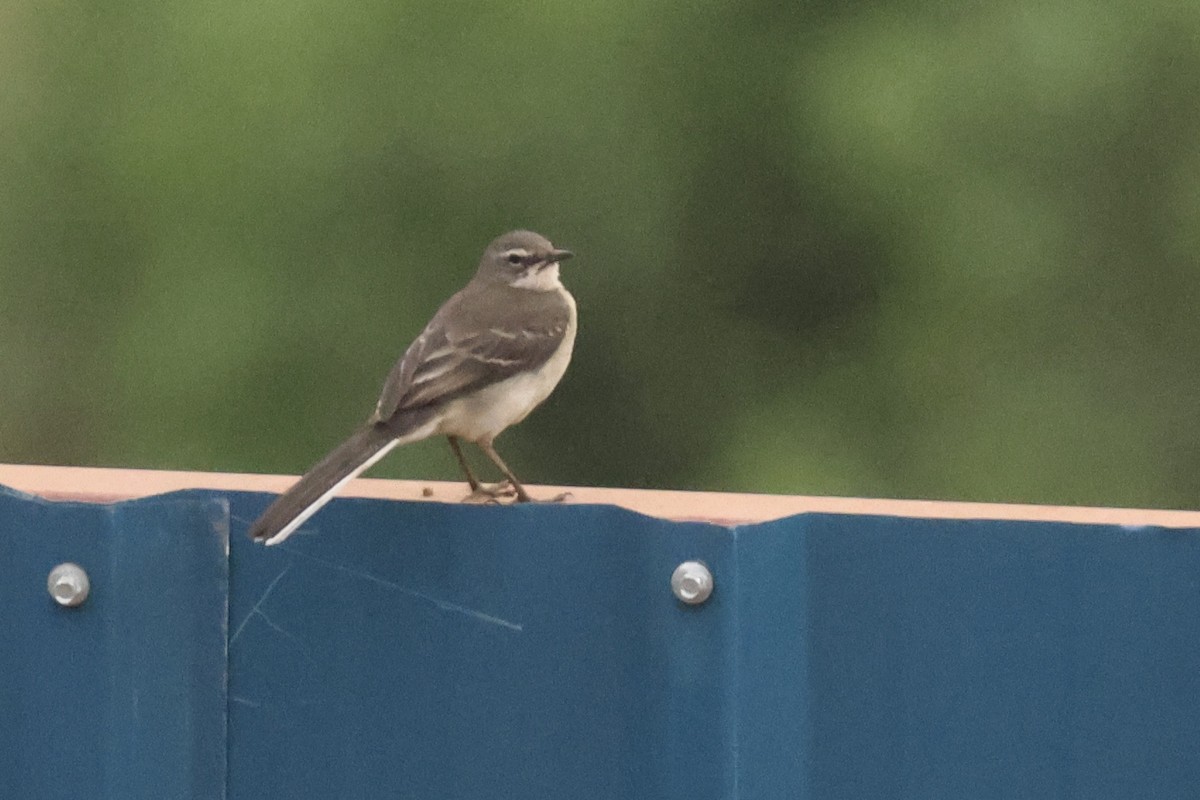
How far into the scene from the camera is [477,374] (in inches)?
176

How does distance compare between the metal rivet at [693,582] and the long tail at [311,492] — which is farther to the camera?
the long tail at [311,492]

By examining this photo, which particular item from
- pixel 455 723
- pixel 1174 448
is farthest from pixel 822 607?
pixel 1174 448

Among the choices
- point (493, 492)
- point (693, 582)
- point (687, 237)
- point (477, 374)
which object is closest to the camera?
point (693, 582)

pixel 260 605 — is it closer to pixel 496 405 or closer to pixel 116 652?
pixel 116 652

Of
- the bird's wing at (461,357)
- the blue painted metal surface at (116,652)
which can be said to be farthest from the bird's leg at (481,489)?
the blue painted metal surface at (116,652)

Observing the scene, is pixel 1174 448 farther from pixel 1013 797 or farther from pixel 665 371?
pixel 1013 797

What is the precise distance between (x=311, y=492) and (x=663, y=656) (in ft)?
1.98

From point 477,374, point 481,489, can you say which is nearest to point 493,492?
point 481,489

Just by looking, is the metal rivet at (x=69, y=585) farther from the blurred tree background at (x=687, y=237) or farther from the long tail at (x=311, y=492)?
the blurred tree background at (x=687, y=237)

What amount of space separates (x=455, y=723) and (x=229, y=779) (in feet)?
1.19

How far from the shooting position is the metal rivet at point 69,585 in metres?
2.97

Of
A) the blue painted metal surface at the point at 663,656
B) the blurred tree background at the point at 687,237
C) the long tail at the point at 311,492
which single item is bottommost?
the blue painted metal surface at the point at 663,656

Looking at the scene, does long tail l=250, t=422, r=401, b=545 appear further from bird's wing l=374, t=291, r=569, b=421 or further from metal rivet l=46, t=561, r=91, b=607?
bird's wing l=374, t=291, r=569, b=421

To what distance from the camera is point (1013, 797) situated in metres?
2.84
